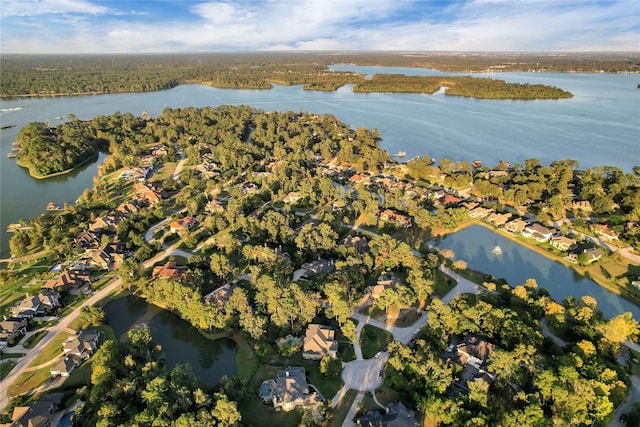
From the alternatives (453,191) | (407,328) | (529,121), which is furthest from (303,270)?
(529,121)

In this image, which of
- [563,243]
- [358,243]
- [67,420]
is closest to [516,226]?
[563,243]

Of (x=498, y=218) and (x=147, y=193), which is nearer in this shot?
(x=498, y=218)

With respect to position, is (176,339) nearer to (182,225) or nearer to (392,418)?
(182,225)

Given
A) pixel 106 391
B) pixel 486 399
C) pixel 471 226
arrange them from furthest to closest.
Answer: pixel 471 226
pixel 106 391
pixel 486 399

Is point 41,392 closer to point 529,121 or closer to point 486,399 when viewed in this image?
point 486,399

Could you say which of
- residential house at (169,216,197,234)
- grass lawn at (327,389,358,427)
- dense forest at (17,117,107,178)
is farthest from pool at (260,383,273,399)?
dense forest at (17,117,107,178)

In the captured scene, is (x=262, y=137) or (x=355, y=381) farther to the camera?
(x=262, y=137)
